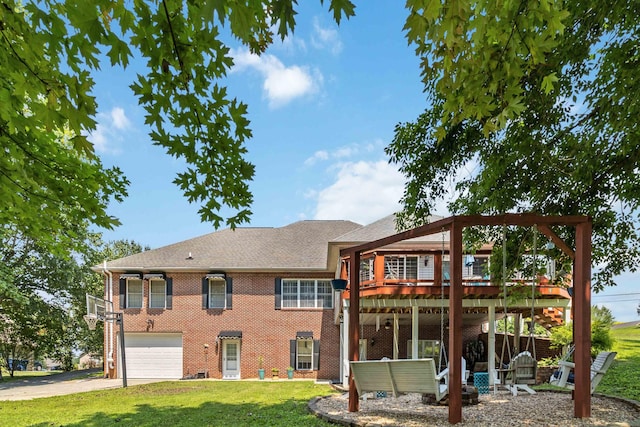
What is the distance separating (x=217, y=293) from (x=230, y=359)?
282 centimetres

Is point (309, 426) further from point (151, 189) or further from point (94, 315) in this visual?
point (94, 315)

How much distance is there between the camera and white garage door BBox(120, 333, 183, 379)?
2030 cm

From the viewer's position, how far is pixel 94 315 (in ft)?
55.4

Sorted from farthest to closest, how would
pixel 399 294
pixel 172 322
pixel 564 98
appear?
1. pixel 172 322
2. pixel 399 294
3. pixel 564 98

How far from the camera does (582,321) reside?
21.1 ft

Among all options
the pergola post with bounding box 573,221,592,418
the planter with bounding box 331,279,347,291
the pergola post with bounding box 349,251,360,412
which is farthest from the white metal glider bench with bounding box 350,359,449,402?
the planter with bounding box 331,279,347,291

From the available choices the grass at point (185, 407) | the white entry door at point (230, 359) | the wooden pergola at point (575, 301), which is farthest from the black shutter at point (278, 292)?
the wooden pergola at point (575, 301)

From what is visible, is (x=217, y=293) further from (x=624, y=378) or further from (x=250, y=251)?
(x=624, y=378)

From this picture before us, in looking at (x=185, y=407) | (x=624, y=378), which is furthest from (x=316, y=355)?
(x=624, y=378)

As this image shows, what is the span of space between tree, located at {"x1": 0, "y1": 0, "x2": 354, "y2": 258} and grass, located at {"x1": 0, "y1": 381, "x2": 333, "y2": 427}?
4.75m

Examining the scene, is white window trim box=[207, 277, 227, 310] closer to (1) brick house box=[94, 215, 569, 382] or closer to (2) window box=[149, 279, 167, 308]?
(1) brick house box=[94, 215, 569, 382]

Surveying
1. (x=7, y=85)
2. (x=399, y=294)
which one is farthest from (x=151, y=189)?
(x=399, y=294)

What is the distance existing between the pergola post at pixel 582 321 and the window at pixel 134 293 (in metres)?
18.1

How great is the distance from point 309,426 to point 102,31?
612 centimetres
